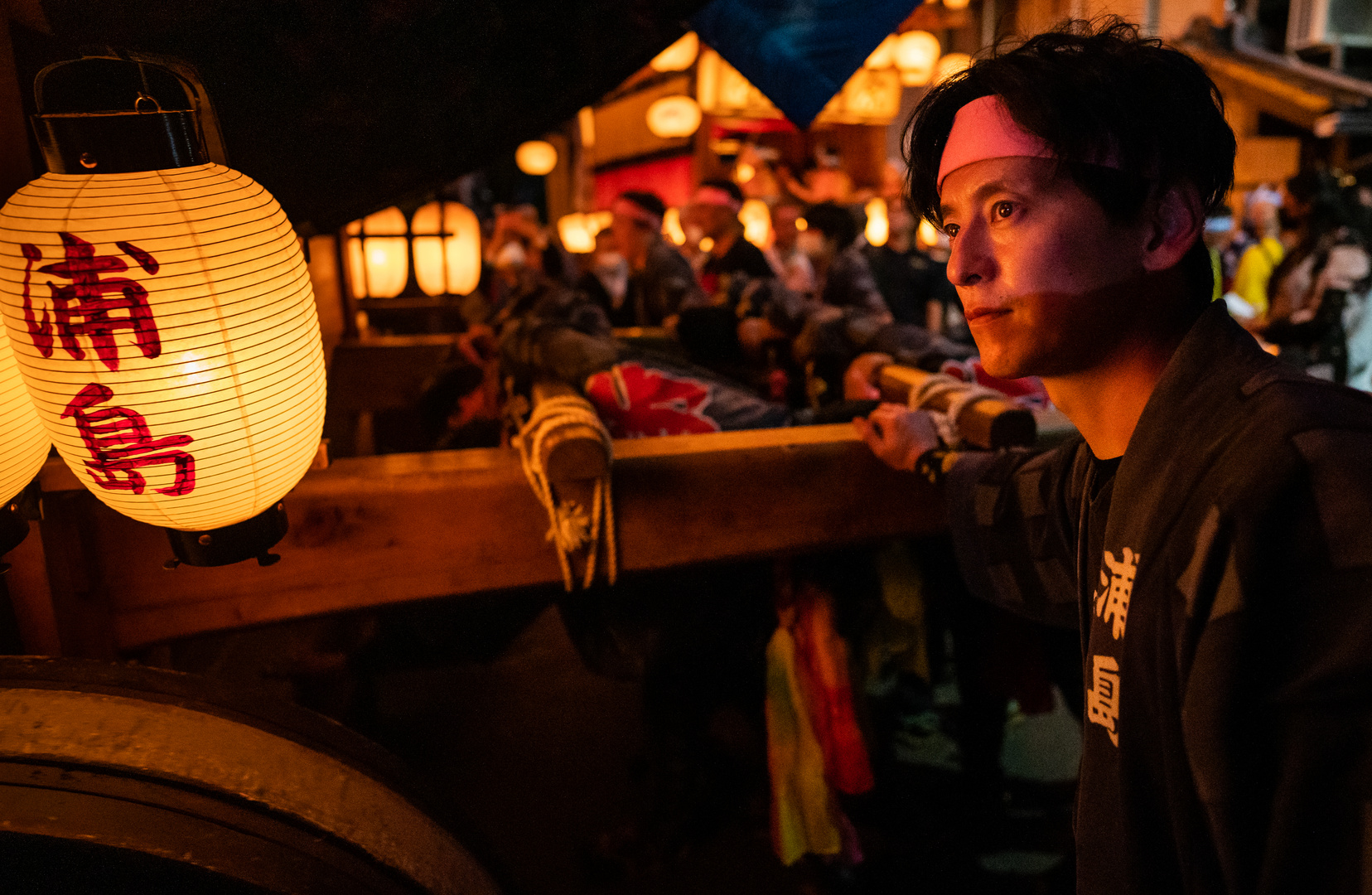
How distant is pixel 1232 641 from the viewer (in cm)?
129

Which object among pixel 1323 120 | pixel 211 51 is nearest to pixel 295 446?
pixel 211 51

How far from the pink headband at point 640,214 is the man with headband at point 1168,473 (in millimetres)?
6203

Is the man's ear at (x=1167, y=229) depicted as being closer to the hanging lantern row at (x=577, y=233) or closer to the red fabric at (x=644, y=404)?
the red fabric at (x=644, y=404)

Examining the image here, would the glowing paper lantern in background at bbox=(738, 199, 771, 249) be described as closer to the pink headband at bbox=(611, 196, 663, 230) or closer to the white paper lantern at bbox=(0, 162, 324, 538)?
the pink headband at bbox=(611, 196, 663, 230)

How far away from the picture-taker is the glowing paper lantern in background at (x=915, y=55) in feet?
45.1

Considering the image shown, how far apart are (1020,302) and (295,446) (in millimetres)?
1580

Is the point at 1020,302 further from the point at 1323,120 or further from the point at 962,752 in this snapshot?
the point at 1323,120

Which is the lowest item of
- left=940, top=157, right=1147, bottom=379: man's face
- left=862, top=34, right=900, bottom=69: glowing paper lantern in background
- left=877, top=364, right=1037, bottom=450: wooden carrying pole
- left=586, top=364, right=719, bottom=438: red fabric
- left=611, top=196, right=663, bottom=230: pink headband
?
left=586, top=364, right=719, bottom=438: red fabric

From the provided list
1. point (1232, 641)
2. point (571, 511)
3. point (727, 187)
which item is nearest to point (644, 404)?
point (571, 511)

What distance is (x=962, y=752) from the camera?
4.19m

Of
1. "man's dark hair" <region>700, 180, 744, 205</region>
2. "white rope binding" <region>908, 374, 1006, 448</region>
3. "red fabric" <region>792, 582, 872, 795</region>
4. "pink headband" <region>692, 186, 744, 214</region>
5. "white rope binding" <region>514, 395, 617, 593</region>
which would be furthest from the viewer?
"man's dark hair" <region>700, 180, 744, 205</region>

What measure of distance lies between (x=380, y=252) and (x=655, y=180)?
1492 centimetres

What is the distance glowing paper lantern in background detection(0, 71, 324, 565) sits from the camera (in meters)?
1.43

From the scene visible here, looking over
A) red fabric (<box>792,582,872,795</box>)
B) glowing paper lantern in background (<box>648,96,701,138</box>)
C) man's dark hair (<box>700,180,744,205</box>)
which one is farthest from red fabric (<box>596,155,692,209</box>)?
red fabric (<box>792,582,872,795</box>)
